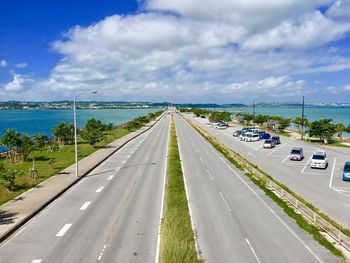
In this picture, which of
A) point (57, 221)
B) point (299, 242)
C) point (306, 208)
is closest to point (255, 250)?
point (299, 242)

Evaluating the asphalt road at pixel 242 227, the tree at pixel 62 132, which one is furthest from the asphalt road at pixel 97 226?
the tree at pixel 62 132

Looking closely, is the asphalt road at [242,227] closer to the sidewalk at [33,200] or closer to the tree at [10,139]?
the sidewalk at [33,200]

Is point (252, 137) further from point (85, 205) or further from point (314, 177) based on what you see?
point (85, 205)

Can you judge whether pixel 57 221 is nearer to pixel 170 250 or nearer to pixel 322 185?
pixel 170 250

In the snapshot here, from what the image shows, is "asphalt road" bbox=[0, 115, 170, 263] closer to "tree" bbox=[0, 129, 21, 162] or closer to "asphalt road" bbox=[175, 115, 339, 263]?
"asphalt road" bbox=[175, 115, 339, 263]

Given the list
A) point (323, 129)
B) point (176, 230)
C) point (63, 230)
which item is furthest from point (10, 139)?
point (323, 129)
